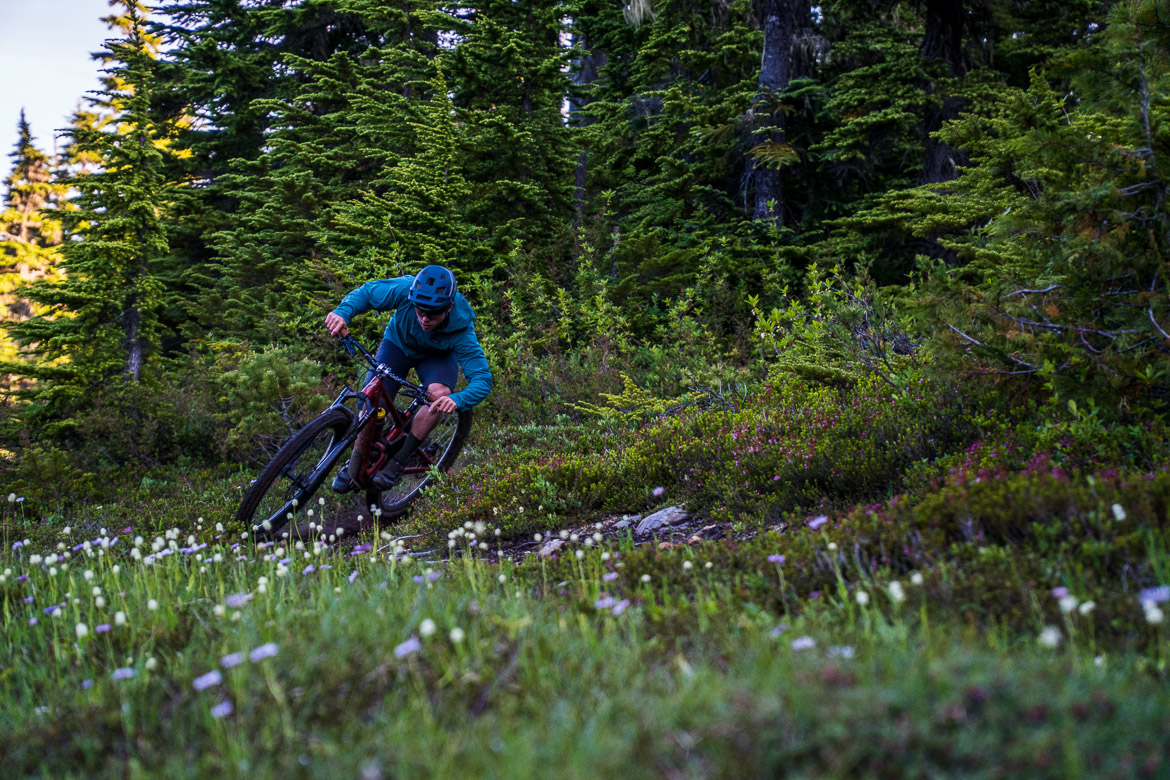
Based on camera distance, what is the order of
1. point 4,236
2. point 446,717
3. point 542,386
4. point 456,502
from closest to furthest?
point 446,717 → point 456,502 → point 542,386 → point 4,236

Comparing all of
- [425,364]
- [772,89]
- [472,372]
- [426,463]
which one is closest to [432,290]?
[472,372]

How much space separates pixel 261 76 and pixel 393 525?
686 inches

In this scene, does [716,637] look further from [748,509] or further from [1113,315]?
[1113,315]

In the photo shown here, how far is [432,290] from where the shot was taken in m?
6.32

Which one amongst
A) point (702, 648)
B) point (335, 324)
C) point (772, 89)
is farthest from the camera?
point (772, 89)

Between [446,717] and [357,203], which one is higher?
[357,203]

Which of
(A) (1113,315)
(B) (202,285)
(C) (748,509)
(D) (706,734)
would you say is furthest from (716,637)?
(B) (202,285)

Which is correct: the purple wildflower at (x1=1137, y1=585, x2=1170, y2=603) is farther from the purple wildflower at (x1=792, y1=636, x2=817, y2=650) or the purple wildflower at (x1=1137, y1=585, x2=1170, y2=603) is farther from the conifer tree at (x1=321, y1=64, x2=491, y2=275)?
the conifer tree at (x1=321, y1=64, x2=491, y2=275)

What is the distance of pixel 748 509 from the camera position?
17.7 feet

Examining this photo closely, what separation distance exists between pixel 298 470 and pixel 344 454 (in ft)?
1.39

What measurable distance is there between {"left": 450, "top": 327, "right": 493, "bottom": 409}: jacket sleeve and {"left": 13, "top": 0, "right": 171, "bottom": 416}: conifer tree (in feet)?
25.1

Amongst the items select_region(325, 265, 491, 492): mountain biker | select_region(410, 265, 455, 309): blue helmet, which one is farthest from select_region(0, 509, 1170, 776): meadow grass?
select_region(410, 265, 455, 309): blue helmet

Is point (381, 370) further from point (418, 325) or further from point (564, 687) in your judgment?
point (564, 687)

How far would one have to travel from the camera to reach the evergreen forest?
7.54ft
